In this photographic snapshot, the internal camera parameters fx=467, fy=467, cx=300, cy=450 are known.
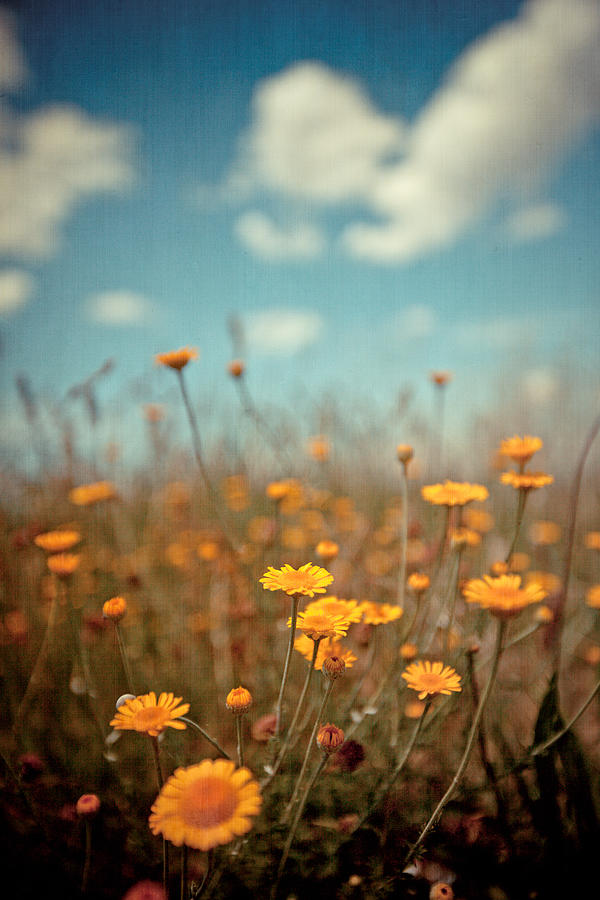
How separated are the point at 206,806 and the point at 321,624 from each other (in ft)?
0.91

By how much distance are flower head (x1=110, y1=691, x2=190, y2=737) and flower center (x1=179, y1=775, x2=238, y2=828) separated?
8cm

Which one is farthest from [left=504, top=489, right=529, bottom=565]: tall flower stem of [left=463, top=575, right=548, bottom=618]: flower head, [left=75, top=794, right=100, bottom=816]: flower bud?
[left=75, top=794, right=100, bottom=816]: flower bud

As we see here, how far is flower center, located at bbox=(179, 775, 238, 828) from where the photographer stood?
0.56 meters

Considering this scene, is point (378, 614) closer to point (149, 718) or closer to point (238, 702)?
point (238, 702)

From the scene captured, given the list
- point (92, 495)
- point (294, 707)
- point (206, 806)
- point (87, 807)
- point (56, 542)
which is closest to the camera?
point (206, 806)

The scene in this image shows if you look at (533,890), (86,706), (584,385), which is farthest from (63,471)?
(584,385)

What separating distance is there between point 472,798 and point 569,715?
2.58 ft

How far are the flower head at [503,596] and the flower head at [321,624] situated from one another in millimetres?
199

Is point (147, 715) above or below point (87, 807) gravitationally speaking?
above

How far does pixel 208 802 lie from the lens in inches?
A: 23.0

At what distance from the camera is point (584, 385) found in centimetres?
427

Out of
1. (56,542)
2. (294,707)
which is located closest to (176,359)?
(56,542)

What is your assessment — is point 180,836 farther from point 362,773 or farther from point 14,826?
Answer: point 14,826

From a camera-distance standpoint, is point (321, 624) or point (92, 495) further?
point (92, 495)
